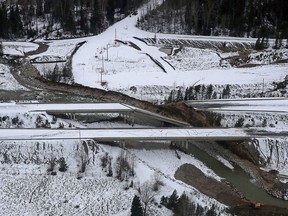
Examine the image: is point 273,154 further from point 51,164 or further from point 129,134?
point 51,164

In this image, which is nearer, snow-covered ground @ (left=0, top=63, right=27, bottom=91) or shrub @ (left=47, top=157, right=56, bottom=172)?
shrub @ (left=47, top=157, right=56, bottom=172)

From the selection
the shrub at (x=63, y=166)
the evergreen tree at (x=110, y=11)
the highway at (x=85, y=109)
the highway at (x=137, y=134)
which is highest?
the evergreen tree at (x=110, y=11)

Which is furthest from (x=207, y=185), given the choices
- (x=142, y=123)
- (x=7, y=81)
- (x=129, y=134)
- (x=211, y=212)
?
(x=7, y=81)

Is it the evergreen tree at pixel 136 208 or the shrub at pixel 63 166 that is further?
the shrub at pixel 63 166

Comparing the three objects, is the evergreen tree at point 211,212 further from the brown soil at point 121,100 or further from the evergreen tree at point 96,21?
the evergreen tree at point 96,21

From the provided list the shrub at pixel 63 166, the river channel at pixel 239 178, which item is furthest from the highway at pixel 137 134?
the shrub at pixel 63 166

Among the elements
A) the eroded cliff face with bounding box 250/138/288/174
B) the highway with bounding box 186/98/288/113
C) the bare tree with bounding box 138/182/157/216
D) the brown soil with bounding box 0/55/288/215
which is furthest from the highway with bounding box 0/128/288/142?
the bare tree with bounding box 138/182/157/216

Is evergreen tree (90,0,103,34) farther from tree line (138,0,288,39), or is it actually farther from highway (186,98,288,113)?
highway (186,98,288,113)
